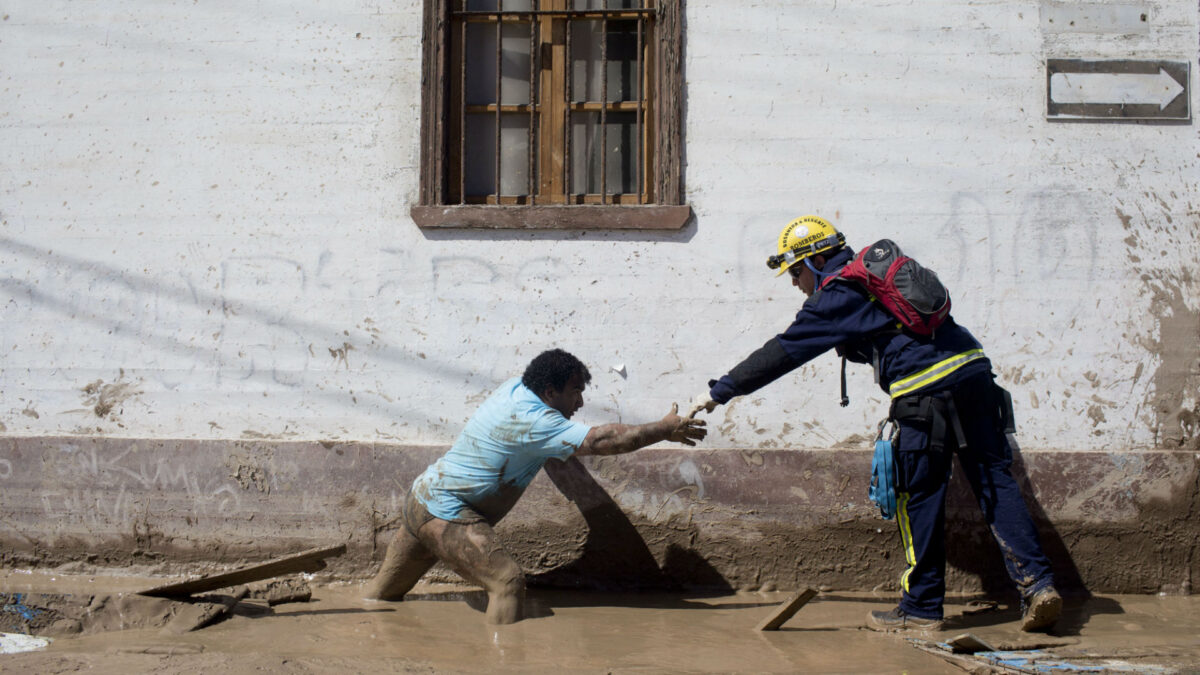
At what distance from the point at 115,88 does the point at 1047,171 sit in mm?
4686

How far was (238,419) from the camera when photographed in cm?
531

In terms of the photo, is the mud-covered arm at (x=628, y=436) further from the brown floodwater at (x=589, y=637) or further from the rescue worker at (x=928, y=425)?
the brown floodwater at (x=589, y=637)

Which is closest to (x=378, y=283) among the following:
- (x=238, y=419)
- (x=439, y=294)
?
(x=439, y=294)

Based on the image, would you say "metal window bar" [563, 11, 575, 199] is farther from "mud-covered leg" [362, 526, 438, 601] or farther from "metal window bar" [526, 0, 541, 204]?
"mud-covered leg" [362, 526, 438, 601]

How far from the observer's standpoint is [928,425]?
13.9ft

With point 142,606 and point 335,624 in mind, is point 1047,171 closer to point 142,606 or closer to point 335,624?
point 335,624

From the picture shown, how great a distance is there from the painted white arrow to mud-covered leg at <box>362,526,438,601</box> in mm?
3698

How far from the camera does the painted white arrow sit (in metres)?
5.11

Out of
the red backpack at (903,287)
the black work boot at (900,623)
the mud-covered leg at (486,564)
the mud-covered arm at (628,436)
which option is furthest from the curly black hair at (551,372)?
the black work boot at (900,623)

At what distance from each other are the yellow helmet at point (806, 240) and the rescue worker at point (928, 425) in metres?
0.17

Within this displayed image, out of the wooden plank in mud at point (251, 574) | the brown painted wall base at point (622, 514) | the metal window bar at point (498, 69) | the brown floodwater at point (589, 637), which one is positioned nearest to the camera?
the brown floodwater at point (589, 637)

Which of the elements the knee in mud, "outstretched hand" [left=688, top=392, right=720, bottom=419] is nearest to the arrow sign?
"outstretched hand" [left=688, top=392, right=720, bottom=419]

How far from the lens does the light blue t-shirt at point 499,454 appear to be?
14.4 feet

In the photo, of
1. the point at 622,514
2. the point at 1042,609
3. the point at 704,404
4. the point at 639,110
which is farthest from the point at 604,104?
the point at 1042,609
